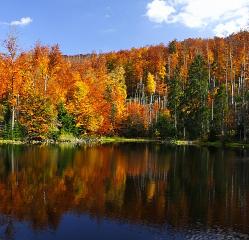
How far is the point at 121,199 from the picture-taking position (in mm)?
28031

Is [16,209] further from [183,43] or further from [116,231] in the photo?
[183,43]

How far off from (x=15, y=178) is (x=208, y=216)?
694 inches

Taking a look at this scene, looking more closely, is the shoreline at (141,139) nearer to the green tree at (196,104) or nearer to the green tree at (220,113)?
the green tree at (220,113)

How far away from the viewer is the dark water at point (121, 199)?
2098 cm

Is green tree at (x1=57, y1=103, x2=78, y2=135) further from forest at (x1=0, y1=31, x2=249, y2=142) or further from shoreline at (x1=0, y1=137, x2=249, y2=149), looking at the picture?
shoreline at (x1=0, y1=137, x2=249, y2=149)

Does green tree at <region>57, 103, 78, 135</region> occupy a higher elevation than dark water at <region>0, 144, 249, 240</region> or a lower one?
higher

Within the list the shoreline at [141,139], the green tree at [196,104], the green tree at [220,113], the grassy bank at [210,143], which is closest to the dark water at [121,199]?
the shoreline at [141,139]

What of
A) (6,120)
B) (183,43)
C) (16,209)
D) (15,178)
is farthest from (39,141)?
(183,43)

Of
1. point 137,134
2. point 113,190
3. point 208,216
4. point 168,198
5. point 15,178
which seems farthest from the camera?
point 137,134

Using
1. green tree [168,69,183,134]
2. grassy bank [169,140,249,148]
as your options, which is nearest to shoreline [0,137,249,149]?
→ grassy bank [169,140,249,148]

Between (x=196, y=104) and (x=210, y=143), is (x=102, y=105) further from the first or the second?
(x=210, y=143)

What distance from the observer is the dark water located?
68.8 ft

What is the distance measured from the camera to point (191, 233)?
20562 millimetres

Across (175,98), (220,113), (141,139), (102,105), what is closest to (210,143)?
(220,113)
